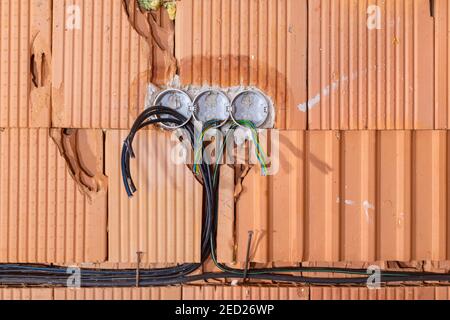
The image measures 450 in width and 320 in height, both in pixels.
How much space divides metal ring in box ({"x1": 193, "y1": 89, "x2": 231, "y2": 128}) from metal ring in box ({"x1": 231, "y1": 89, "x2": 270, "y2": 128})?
41 mm


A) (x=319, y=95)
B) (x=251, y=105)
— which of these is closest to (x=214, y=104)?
(x=251, y=105)

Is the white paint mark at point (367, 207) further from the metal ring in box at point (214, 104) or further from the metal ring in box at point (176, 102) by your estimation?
the metal ring in box at point (176, 102)

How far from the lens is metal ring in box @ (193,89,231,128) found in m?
2.26

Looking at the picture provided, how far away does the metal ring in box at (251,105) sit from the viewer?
2270 millimetres

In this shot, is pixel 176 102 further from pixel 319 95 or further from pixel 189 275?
pixel 189 275

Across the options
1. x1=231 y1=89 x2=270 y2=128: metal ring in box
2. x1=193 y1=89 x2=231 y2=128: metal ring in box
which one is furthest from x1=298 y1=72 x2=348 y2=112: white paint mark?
x1=193 y1=89 x2=231 y2=128: metal ring in box

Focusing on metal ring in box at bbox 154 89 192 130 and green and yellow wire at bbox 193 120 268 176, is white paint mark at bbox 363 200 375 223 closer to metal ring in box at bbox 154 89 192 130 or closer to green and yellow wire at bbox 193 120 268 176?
green and yellow wire at bbox 193 120 268 176

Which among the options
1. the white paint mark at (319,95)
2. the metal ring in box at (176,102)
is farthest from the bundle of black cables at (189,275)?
the white paint mark at (319,95)

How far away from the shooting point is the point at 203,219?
2287mm

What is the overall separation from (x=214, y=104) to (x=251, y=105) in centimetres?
21

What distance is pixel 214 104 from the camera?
2.29m

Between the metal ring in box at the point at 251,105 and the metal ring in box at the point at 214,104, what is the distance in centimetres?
4

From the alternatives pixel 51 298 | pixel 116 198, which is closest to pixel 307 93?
pixel 116 198

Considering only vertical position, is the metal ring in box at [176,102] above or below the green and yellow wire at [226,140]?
above
